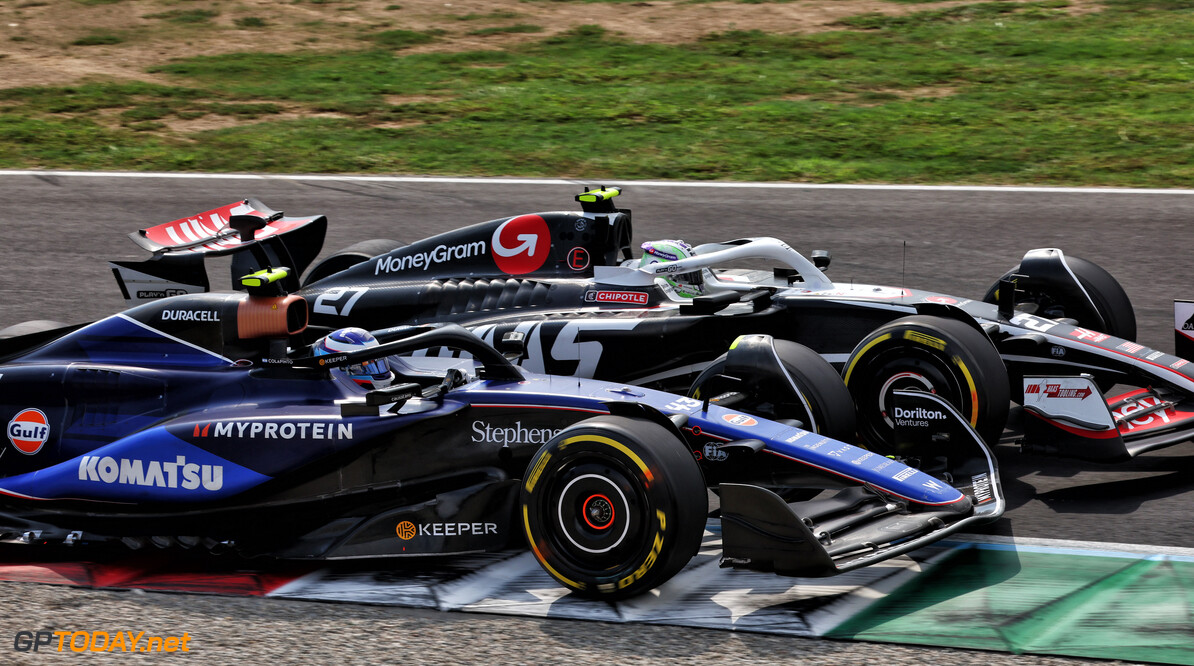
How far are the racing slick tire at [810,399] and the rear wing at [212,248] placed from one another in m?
3.75

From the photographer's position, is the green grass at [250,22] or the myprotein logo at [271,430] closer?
the myprotein logo at [271,430]

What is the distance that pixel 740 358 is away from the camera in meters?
6.63

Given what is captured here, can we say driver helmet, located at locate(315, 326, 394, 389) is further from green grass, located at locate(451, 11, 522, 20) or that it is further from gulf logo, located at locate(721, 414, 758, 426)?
green grass, located at locate(451, 11, 522, 20)

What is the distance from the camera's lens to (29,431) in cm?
652

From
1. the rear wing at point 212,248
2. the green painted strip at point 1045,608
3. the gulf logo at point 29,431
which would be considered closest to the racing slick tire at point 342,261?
the rear wing at point 212,248

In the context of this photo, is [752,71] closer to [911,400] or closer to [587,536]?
[911,400]

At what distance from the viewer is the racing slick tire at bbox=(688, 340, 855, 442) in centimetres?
646

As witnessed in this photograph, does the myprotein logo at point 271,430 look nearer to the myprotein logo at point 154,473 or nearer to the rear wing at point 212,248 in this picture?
the myprotein logo at point 154,473

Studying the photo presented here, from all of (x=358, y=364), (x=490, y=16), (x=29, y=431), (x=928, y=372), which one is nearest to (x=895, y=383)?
(x=928, y=372)

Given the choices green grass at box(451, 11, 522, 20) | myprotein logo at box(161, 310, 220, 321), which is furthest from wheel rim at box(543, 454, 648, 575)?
green grass at box(451, 11, 522, 20)

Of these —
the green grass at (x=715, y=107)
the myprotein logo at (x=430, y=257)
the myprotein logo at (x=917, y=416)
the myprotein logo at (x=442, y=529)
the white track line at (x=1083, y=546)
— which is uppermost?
the green grass at (x=715, y=107)

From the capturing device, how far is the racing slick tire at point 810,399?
6.46 meters

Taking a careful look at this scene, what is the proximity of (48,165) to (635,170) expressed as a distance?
6.63 meters

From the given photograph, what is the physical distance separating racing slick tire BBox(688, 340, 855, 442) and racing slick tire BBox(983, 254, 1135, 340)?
7.31 ft
